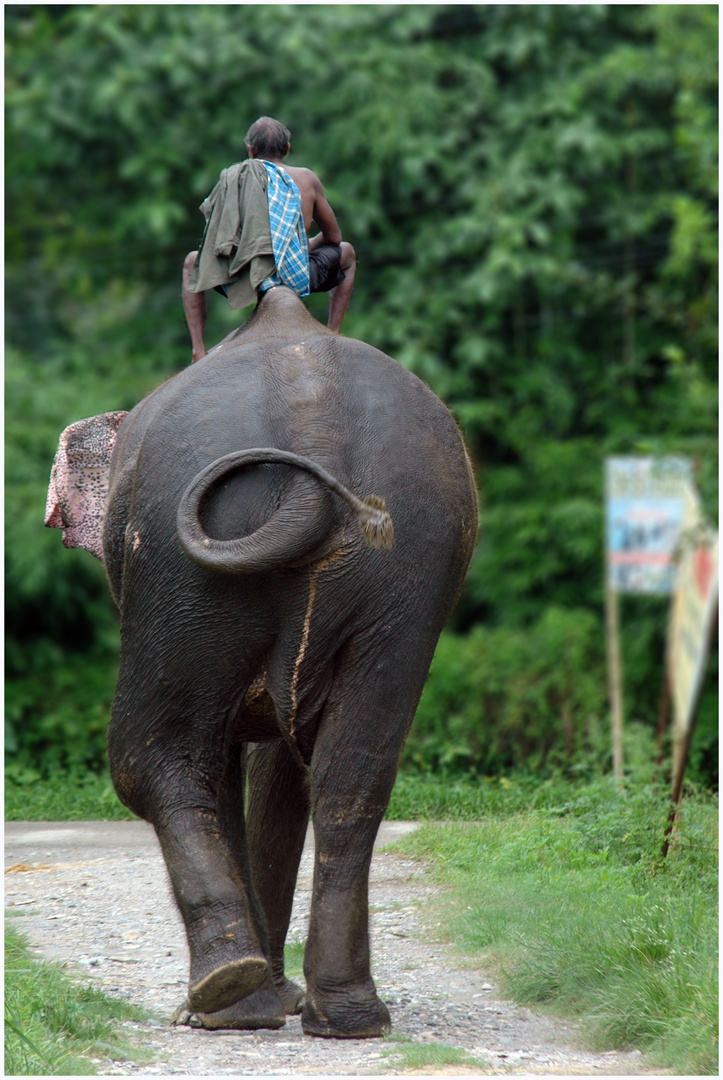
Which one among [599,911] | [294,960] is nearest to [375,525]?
[599,911]

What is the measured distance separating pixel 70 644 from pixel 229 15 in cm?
589

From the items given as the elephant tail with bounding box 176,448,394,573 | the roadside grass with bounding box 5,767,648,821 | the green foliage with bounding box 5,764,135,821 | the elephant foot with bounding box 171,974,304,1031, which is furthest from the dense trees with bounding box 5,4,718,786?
the elephant tail with bounding box 176,448,394,573

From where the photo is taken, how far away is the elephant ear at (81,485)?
4.28 metres

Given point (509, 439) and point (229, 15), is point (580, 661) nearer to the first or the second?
point (509, 439)

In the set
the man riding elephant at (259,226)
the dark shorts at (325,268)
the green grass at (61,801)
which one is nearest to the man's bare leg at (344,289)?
the dark shorts at (325,268)

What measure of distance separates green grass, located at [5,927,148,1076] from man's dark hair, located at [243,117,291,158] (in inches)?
94.8

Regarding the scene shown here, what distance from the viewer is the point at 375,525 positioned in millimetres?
3234

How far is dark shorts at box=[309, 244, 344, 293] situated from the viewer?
421 cm

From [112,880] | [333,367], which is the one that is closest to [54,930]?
[112,880]

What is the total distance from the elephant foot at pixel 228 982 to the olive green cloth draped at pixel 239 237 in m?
1.76

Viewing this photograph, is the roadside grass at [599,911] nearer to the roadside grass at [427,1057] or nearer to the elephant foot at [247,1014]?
the roadside grass at [427,1057]

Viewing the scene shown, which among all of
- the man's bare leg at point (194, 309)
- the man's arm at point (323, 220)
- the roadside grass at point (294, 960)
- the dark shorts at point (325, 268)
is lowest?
the roadside grass at point (294, 960)

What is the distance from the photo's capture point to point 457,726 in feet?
30.7

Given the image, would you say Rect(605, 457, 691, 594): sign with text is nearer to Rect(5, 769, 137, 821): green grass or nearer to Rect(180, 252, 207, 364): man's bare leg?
Rect(5, 769, 137, 821): green grass
